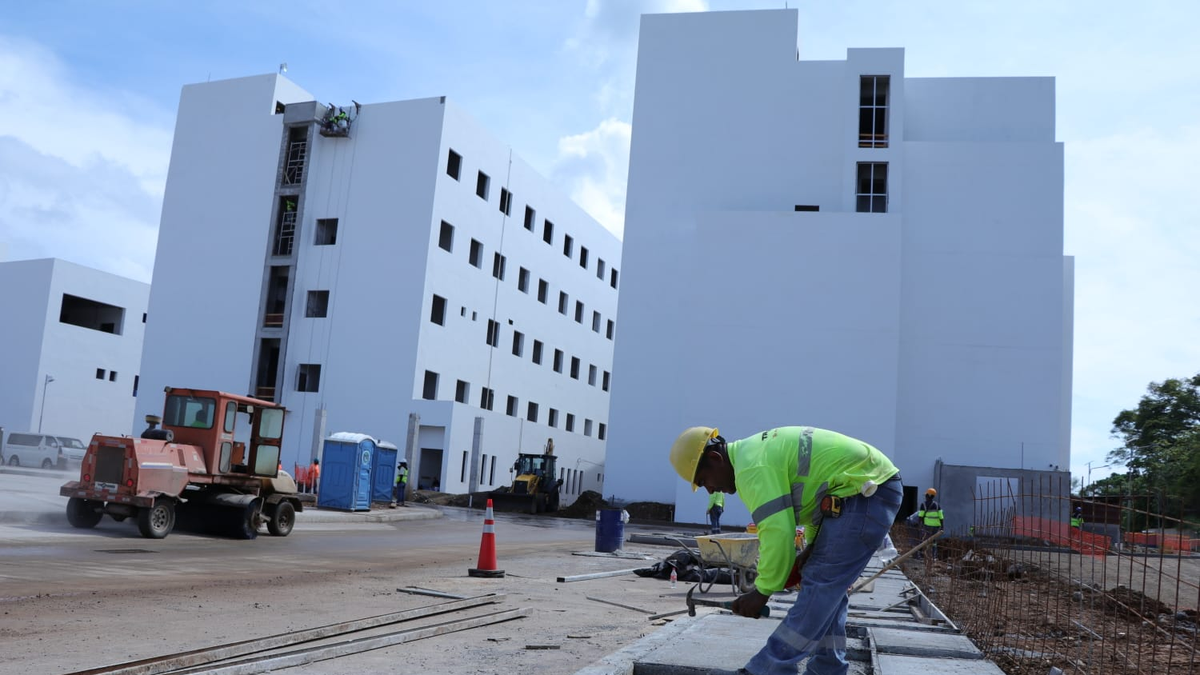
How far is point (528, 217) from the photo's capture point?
54.9 m

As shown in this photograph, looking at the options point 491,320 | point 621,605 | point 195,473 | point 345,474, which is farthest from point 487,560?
point 491,320

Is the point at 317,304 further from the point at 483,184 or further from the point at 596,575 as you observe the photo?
the point at 596,575

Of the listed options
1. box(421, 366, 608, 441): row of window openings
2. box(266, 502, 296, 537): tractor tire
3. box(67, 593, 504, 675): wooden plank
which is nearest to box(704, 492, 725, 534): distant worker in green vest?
box(266, 502, 296, 537): tractor tire

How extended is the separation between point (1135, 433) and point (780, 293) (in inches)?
1753

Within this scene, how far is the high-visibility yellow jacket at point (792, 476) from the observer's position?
15.6 feet

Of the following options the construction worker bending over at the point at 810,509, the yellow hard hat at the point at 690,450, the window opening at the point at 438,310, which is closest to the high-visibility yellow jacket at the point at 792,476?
the construction worker bending over at the point at 810,509

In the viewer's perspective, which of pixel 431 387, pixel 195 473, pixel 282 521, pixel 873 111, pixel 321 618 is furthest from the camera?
pixel 431 387

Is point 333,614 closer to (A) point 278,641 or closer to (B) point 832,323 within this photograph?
(A) point 278,641

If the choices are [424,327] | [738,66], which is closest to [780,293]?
[738,66]

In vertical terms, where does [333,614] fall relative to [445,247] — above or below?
below

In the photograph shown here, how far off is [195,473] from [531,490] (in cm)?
2329

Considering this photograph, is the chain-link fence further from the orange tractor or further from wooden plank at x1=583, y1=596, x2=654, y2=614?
the orange tractor

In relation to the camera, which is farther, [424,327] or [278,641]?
[424,327]

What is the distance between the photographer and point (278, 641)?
6770 millimetres
